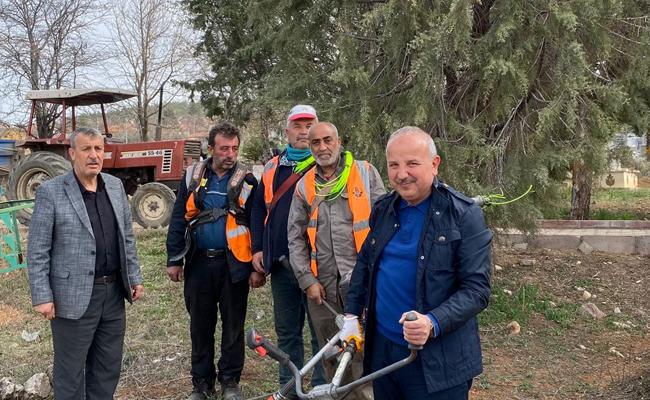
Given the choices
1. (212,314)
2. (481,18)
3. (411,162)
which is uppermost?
(481,18)

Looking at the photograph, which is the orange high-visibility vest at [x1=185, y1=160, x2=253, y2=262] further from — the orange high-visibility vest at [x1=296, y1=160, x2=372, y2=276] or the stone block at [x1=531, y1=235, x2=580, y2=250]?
the stone block at [x1=531, y1=235, x2=580, y2=250]

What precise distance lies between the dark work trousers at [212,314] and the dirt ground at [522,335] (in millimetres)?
281

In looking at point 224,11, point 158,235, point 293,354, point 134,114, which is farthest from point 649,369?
point 134,114

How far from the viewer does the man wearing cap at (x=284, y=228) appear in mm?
3729

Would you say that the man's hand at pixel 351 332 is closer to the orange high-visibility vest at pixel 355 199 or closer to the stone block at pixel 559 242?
the orange high-visibility vest at pixel 355 199

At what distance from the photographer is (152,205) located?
35.9 ft

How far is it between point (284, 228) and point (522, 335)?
2945 millimetres

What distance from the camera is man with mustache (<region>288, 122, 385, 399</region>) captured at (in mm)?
3328

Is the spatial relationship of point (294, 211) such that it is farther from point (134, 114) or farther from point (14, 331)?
point (134, 114)

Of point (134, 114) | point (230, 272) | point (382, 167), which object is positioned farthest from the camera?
point (134, 114)

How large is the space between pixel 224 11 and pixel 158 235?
16.3ft

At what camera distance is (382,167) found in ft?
17.3

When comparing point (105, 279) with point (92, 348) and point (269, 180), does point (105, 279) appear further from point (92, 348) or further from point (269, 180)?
point (269, 180)

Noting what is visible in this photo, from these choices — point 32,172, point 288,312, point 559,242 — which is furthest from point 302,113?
point 32,172
